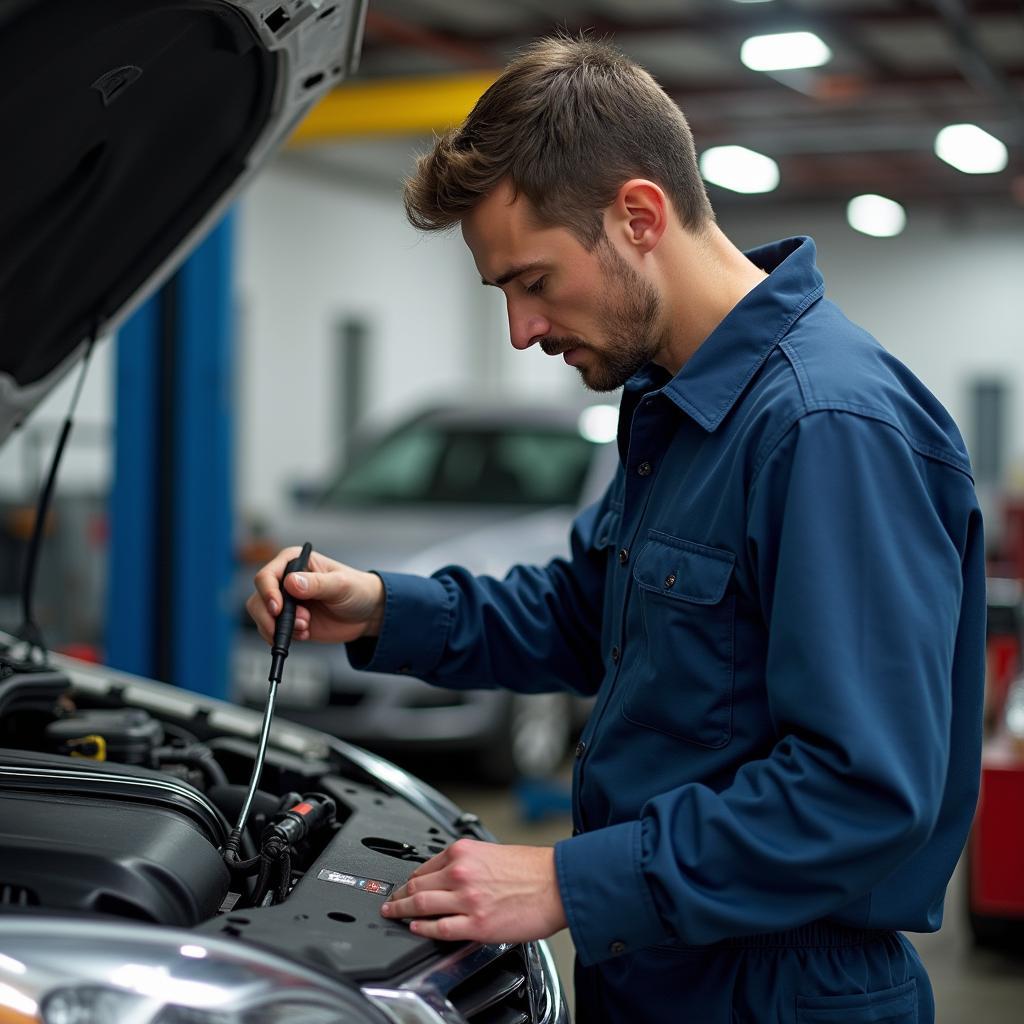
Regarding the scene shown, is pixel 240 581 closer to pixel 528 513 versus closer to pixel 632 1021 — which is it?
pixel 528 513

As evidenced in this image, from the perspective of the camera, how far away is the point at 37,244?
208 centimetres

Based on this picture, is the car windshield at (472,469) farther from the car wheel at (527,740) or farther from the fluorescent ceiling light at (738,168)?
the fluorescent ceiling light at (738,168)

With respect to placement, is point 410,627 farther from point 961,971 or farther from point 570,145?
point 961,971

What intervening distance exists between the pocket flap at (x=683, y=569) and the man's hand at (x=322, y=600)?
48cm

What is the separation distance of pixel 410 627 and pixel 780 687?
2.34 feet

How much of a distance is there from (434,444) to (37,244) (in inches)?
169

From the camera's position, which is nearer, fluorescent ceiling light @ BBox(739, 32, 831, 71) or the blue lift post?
the blue lift post

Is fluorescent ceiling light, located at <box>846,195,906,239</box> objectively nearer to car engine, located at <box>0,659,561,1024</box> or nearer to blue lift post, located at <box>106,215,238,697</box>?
blue lift post, located at <box>106,215,238,697</box>

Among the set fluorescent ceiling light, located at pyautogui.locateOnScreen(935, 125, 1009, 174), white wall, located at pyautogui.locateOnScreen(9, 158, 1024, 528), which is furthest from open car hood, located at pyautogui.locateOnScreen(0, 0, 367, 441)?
fluorescent ceiling light, located at pyautogui.locateOnScreen(935, 125, 1009, 174)

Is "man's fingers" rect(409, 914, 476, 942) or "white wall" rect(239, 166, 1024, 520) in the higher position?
"white wall" rect(239, 166, 1024, 520)

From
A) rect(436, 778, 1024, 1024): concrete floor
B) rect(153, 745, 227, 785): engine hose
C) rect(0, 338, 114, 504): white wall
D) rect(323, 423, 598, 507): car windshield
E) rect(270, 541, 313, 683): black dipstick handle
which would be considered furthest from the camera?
rect(0, 338, 114, 504): white wall

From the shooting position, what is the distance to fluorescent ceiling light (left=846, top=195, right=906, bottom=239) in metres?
15.2

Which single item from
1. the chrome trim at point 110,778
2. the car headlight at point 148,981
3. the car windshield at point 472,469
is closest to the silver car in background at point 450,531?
the car windshield at point 472,469

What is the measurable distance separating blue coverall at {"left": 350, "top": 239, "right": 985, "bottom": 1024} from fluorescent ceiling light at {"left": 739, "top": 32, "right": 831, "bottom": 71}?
24.7 feet
